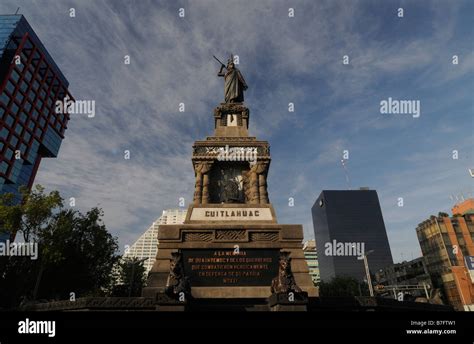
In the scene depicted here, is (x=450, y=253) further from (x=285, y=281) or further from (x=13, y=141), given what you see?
(x=13, y=141)

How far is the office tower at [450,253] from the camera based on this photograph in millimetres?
56562

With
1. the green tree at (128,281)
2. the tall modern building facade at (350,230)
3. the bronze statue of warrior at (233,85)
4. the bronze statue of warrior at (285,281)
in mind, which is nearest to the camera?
the bronze statue of warrior at (285,281)

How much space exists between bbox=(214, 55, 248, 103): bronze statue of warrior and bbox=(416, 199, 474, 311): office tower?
62474 millimetres

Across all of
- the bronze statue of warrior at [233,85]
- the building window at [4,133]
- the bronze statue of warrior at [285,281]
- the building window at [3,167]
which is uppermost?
the building window at [4,133]

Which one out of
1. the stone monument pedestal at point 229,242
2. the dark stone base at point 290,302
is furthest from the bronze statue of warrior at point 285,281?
the dark stone base at point 290,302

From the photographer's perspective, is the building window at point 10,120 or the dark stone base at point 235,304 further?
the building window at point 10,120

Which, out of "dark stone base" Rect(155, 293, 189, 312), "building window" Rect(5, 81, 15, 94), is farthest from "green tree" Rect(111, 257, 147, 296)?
"building window" Rect(5, 81, 15, 94)

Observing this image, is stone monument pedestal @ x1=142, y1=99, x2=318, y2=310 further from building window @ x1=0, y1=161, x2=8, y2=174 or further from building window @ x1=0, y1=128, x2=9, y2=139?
building window @ x1=0, y1=128, x2=9, y2=139

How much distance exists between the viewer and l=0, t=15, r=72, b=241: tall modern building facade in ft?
184

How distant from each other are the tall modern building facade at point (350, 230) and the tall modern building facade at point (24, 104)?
474 feet

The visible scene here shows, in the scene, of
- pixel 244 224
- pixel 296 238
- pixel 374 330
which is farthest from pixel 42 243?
pixel 374 330

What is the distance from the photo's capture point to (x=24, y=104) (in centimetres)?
6109

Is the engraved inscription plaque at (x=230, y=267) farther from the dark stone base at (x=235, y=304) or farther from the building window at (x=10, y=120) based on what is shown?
the building window at (x=10, y=120)

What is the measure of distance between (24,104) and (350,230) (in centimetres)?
16729
